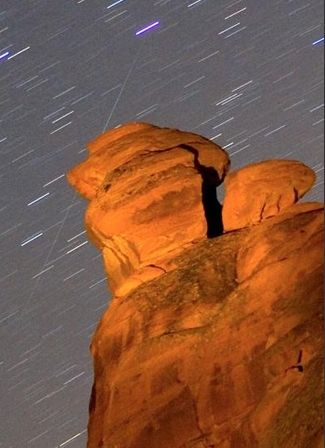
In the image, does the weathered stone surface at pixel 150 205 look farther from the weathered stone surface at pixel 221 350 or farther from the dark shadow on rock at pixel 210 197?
the weathered stone surface at pixel 221 350

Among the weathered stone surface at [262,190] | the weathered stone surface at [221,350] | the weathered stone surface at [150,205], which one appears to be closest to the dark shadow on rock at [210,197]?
the weathered stone surface at [150,205]

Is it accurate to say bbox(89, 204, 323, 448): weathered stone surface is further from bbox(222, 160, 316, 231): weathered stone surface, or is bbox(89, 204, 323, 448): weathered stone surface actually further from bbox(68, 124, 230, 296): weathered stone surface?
bbox(68, 124, 230, 296): weathered stone surface

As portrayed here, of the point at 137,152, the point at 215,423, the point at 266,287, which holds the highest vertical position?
the point at 137,152

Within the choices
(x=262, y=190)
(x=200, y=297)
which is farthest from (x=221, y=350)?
(x=262, y=190)

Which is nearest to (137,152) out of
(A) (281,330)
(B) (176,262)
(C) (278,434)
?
(B) (176,262)

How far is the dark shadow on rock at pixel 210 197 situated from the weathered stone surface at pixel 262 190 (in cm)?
134

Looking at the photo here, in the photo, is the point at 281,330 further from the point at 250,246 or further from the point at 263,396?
the point at 250,246

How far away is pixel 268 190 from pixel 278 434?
11980mm

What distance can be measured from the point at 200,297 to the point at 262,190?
5.65 metres

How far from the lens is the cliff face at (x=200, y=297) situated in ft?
78.7

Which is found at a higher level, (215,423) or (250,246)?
(250,246)

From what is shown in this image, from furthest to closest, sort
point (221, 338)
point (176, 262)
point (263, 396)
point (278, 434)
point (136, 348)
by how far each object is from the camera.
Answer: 1. point (176, 262)
2. point (136, 348)
3. point (221, 338)
4. point (263, 396)
5. point (278, 434)

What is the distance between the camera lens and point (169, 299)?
95.3 feet

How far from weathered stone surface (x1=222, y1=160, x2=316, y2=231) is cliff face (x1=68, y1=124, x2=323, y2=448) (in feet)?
0.16
